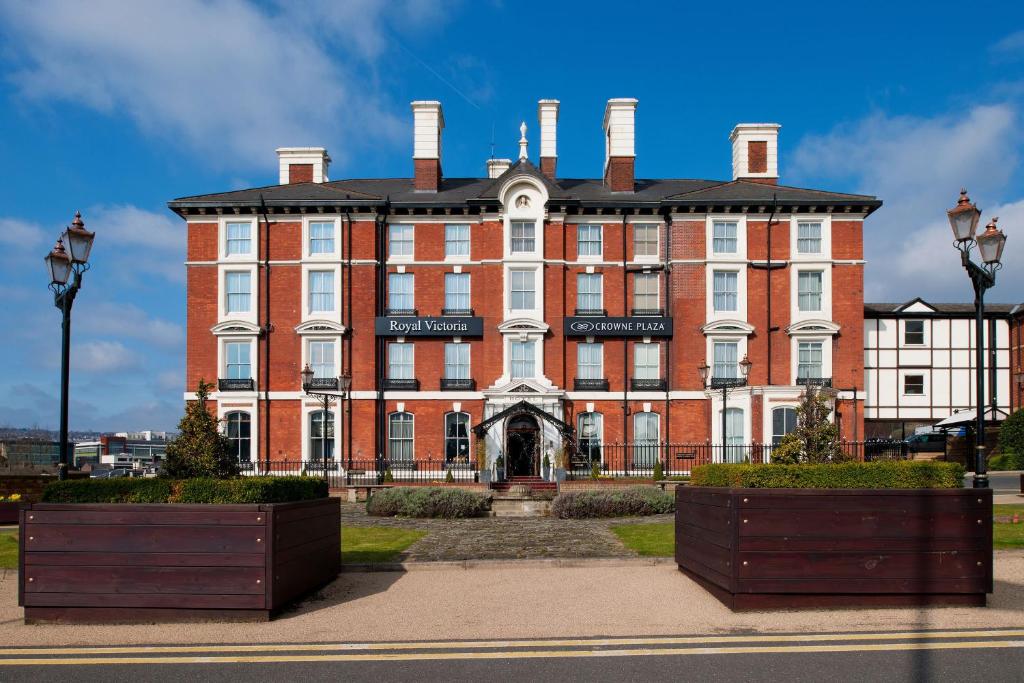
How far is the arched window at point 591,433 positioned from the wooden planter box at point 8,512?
65.8 feet

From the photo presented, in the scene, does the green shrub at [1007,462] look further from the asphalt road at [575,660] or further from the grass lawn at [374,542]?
the asphalt road at [575,660]

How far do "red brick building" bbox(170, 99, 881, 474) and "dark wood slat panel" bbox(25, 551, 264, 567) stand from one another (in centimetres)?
2404

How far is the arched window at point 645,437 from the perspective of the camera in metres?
32.9

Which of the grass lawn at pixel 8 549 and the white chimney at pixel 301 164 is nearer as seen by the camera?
the grass lawn at pixel 8 549

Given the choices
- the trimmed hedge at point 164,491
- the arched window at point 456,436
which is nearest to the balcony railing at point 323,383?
the arched window at point 456,436

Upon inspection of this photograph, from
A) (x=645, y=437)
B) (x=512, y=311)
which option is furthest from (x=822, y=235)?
(x=512, y=311)

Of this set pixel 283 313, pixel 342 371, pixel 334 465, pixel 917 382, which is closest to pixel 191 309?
pixel 283 313

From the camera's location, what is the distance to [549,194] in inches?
1329

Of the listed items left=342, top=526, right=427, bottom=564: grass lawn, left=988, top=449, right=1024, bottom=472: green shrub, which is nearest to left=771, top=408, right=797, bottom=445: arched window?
left=988, top=449, right=1024, bottom=472: green shrub

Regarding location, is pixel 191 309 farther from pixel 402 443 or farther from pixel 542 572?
pixel 542 572

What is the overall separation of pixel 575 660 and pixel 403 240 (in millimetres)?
28484

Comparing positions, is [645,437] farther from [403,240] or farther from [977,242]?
[977,242]

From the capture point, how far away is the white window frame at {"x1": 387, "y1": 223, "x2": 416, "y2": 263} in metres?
34.3

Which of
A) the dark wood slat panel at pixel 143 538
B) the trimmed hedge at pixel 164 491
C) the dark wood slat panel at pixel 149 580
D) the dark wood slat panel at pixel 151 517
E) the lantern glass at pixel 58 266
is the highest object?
the lantern glass at pixel 58 266
